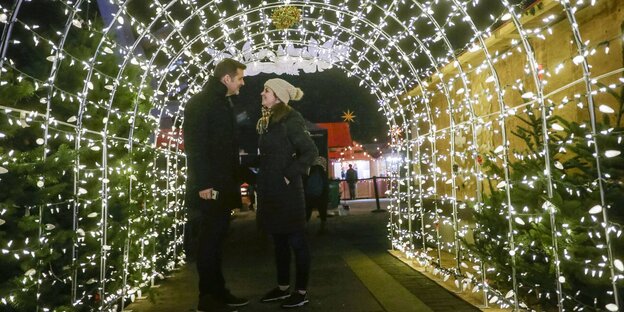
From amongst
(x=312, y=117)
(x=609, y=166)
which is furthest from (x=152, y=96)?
(x=312, y=117)

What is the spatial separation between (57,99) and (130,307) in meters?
2.16

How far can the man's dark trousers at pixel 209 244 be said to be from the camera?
4.73m

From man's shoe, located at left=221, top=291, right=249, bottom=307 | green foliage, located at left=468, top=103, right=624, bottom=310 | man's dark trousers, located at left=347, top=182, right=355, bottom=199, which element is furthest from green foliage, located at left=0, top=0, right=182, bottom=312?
man's dark trousers, located at left=347, top=182, right=355, bottom=199

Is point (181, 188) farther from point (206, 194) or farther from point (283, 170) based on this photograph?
point (206, 194)

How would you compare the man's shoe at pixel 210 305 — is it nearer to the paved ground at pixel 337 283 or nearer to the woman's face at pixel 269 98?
the paved ground at pixel 337 283

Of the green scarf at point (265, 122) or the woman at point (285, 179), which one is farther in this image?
the green scarf at point (265, 122)

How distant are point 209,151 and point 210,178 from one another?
0.77ft

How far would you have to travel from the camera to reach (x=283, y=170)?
16.5 feet

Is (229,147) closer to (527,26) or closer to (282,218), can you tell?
(282,218)

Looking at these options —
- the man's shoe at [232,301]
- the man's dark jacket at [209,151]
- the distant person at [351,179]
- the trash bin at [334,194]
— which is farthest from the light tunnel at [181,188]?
the distant person at [351,179]

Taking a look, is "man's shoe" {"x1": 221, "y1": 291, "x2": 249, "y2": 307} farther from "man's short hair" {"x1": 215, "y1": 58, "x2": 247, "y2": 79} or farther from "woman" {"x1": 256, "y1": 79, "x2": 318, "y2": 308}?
"man's short hair" {"x1": 215, "y1": 58, "x2": 247, "y2": 79}

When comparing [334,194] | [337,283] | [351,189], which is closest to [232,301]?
[337,283]

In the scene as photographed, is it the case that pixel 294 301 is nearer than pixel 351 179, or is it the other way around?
pixel 294 301

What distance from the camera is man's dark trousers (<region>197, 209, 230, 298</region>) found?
473 cm
